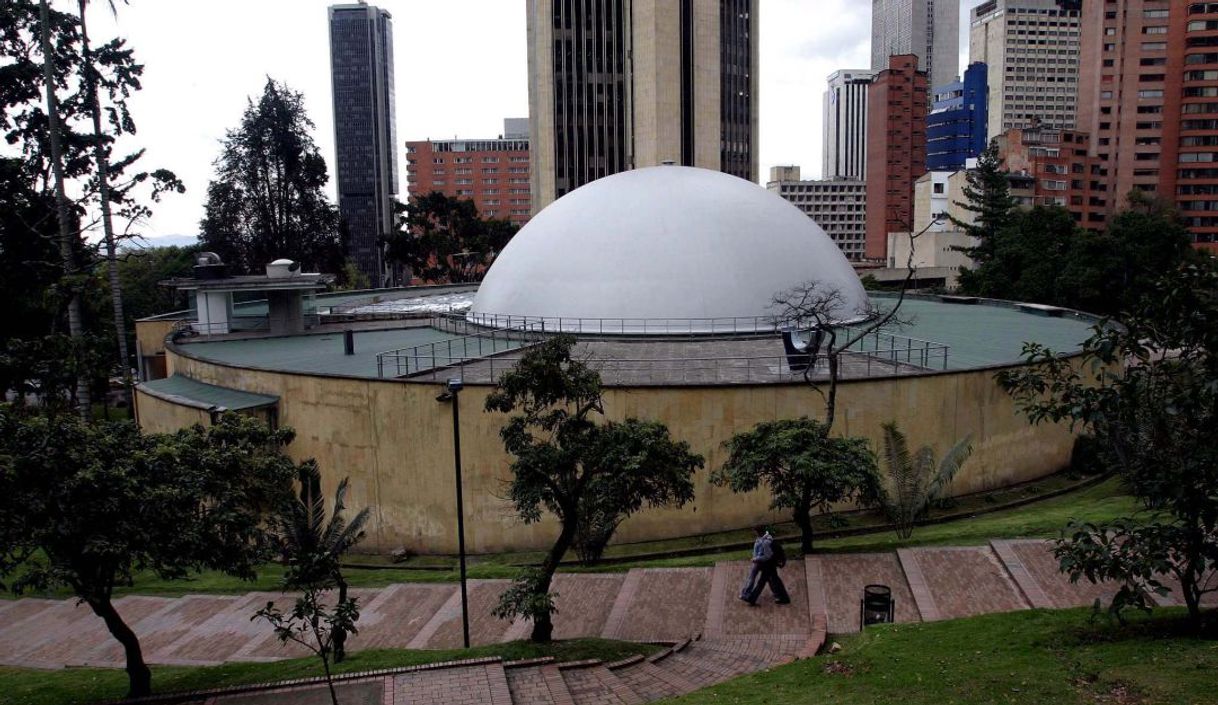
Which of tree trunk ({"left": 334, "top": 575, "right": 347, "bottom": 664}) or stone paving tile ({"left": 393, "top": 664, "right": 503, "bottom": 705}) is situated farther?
tree trunk ({"left": 334, "top": 575, "right": 347, "bottom": 664})

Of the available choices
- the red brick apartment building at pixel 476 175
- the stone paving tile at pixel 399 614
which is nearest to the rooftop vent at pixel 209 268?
the stone paving tile at pixel 399 614

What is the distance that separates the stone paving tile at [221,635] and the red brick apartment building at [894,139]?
103 meters

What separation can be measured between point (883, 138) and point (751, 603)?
359ft

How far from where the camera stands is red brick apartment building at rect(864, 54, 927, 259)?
363 feet

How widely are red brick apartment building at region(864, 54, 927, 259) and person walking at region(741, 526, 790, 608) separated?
102 m

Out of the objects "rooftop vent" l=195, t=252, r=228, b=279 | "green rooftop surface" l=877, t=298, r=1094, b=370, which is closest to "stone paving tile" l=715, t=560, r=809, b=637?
"green rooftop surface" l=877, t=298, r=1094, b=370

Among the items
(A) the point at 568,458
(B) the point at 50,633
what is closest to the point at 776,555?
(A) the point at 568,458

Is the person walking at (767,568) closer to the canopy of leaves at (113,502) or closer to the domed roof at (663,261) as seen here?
the canopy of leaves at (113,502)

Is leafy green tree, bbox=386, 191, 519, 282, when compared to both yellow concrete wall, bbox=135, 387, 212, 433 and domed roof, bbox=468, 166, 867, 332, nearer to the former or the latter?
domed roof, bbox=468, 166, 867, 332

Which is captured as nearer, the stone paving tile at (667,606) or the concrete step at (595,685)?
the concrete step at (595,685)

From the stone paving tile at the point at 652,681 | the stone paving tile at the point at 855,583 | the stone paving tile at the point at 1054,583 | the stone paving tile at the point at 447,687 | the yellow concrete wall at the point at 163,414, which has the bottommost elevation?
the stone paving tile at the point at 652,681

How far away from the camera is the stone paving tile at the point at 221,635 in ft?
45.4

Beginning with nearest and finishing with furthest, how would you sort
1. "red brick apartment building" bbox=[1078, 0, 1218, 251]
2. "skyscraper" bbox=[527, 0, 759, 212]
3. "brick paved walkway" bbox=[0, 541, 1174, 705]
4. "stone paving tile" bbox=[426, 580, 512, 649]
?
"brick paved walkway" bbox=[0, 541, 1174, 705] → "stone paving tile" bbox=[426, 580, 512, 649] → "red brick apartment building" bbox=[1078, 0, 1218, 251] → "skyscraper" bbox=[527, 0, 759, 212]

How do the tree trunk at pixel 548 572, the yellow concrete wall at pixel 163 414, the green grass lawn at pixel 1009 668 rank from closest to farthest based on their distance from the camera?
the green grass lawn at pixel 1009 668, the tree trunk at pixel 548 572, the yellow concrete wall at pixel 163 414
